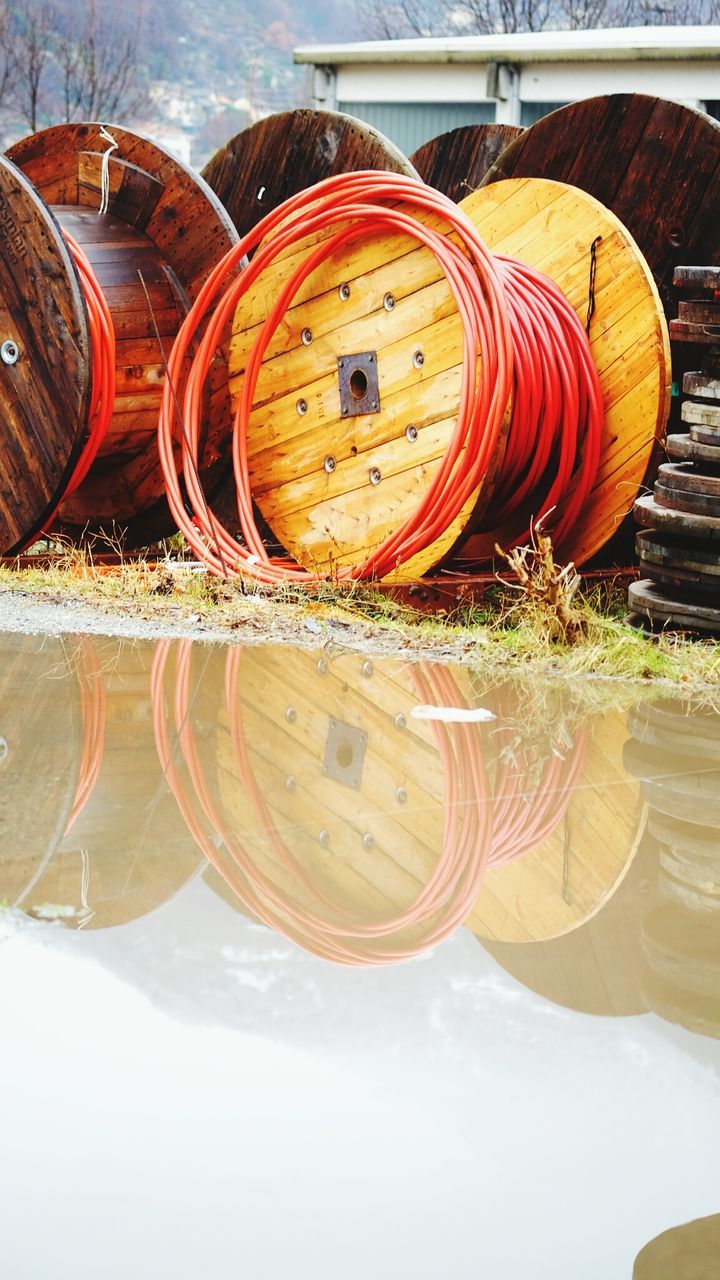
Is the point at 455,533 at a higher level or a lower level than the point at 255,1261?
lower

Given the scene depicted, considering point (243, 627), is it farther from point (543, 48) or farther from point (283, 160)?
point (543, 48)

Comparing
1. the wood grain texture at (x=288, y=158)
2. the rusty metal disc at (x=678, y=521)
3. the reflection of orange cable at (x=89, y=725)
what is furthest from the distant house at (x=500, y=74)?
the reflection of orange cable at (x=89, y=725)

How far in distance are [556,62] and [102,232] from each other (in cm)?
810

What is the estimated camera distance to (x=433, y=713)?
171 inches

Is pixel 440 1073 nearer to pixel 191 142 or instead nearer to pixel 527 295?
pixel 527 295

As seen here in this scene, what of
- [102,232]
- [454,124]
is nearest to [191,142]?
[454,124]

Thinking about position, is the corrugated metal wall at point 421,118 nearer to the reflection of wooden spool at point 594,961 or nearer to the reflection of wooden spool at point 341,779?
the reflection of wooden spool at point 341,779

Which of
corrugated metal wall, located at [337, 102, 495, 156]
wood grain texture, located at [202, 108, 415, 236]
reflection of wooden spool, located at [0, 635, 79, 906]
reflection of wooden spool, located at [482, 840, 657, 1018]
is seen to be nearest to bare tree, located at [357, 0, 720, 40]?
corrugated metal wall, located at [337, 102, 495, 156]

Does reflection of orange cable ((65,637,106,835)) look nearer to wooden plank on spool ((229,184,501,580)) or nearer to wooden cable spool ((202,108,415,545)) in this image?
wooden plank on spool ((229,184,501,580))

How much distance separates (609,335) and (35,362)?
2.39 meters

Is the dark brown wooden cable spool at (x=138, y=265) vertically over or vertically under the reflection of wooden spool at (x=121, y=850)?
under

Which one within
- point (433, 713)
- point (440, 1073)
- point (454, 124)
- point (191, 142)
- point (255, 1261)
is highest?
point (255, 1261)

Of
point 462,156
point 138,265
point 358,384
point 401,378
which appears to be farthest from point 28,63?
point 401,378

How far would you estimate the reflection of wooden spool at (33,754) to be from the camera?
3223mm
